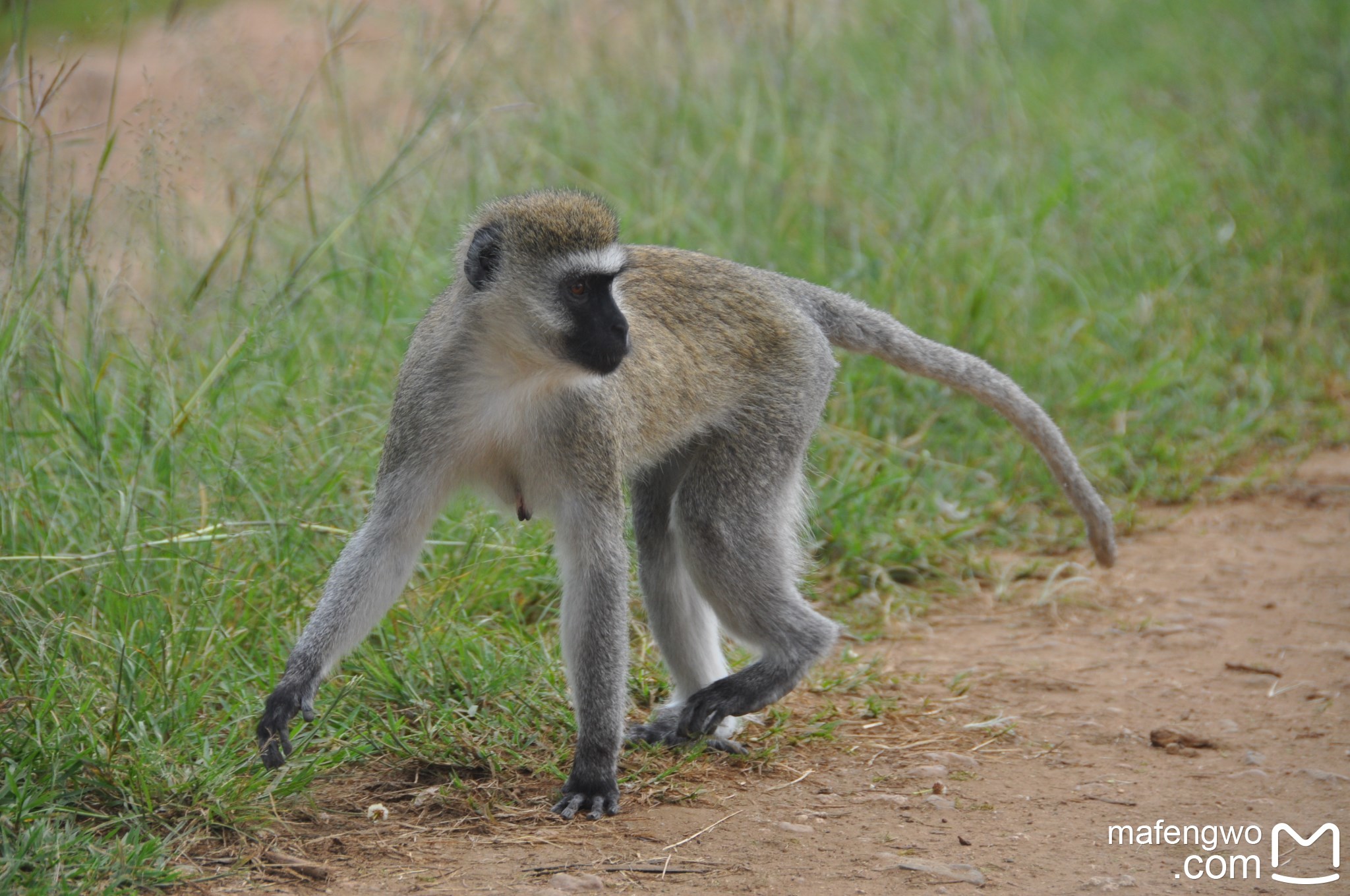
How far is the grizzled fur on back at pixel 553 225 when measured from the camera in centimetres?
361

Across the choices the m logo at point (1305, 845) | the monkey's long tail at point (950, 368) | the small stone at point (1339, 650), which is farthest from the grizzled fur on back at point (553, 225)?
the small stone at point (1339, 650)

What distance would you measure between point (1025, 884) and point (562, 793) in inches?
48.6

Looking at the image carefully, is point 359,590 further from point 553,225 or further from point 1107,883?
point 1107,883

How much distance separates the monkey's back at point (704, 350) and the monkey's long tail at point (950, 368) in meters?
0.13

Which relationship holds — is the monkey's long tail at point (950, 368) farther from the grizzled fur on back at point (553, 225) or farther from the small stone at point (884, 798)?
the small stone at point (884, 798)

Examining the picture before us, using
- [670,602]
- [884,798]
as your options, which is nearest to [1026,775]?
[884,798]

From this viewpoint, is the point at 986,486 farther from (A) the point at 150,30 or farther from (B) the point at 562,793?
(A) the point at 150,30

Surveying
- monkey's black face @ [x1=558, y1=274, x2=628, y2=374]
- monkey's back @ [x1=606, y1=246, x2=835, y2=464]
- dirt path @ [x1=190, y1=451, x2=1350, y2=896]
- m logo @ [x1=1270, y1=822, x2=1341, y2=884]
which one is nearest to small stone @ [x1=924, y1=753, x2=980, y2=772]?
dirt path @ [x1=190, y1=451, x2=1350, y2=896]

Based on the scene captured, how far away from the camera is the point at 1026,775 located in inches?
155

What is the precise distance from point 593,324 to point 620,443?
404 millimetres

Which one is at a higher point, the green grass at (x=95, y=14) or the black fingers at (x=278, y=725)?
the green grass at (x=95, y=14)

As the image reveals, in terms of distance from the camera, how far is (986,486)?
6180 mm

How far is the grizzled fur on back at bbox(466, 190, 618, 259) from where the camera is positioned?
11.8 ft

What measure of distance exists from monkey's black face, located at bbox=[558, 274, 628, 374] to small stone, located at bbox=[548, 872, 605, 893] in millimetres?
1312
